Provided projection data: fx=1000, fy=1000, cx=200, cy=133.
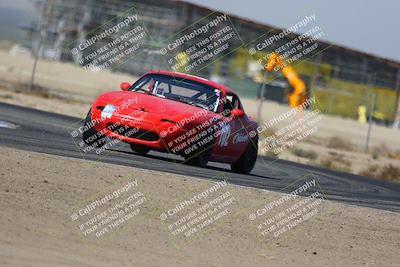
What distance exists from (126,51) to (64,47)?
1241cm

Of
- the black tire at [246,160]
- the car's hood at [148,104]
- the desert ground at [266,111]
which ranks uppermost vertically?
the car's hood at [148,104]

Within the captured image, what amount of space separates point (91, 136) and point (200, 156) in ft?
5.15

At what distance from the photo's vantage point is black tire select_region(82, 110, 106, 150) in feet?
45.1

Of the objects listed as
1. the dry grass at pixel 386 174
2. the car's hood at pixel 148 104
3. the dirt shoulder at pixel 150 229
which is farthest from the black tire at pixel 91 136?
the dry grass at pixel 386 174

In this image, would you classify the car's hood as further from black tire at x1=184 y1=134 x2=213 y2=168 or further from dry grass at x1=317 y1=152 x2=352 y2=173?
dry grass at x1=317 y1=152 x2=352 y2=173

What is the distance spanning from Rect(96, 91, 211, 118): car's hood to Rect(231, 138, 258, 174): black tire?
6.06ft

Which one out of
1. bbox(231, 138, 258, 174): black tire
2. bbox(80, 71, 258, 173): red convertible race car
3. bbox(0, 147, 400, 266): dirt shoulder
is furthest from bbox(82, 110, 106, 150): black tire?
bbox(231, 138, 258, 174): black tire

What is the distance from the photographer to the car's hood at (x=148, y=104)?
1361 centimetres

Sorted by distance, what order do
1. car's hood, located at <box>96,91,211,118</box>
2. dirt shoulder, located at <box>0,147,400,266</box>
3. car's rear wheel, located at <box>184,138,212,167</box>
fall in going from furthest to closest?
car's rear wheel, located at <box>184,138,212,167</box>, car's hood, located at <box>96,91,211,118</box>, dirt shoulder, located at <box>0,147,400,266</box>

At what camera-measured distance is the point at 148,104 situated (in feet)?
45.2

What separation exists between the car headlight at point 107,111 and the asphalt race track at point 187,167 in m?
0.52

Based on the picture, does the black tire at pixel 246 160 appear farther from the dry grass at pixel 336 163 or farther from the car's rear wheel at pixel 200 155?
the dry grass at pixel 336 163

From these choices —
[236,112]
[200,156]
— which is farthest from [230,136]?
[200,156]

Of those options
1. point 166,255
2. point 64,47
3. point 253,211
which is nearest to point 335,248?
point 253,211
